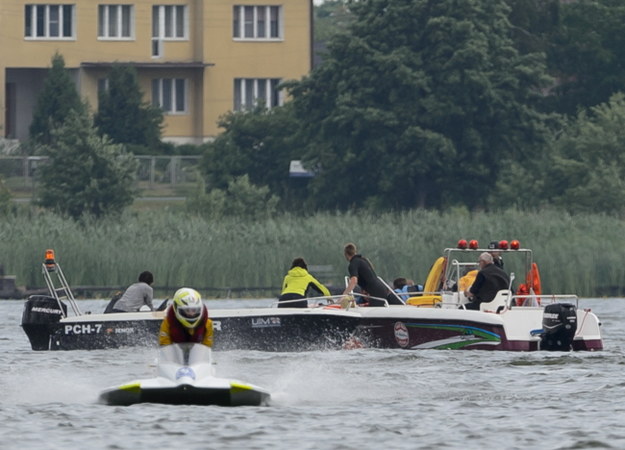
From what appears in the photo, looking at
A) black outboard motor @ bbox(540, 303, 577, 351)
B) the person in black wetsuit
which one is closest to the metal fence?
the person in black wetsuit

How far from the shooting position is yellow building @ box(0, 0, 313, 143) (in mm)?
80875

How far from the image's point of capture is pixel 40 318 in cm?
2870

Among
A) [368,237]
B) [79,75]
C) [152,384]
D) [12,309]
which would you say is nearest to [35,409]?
[152,384]

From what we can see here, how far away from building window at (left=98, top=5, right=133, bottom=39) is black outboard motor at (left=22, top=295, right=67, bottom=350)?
5373 cm

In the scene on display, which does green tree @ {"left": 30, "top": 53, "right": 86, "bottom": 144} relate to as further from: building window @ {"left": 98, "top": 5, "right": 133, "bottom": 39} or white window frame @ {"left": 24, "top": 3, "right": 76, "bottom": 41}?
building window @ {"left": 98, "top": 5, "right": 133, "bottom": 39}

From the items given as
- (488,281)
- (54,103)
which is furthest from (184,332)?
(54,103)

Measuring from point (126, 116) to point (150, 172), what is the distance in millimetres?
3948

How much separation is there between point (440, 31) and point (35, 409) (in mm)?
48843

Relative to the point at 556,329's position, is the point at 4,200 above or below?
above

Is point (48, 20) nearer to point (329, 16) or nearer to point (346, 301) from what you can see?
point (346, 301)

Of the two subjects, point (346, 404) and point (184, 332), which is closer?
point (184, 332)

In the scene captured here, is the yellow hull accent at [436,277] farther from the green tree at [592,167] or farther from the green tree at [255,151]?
the green tree at [255,151]

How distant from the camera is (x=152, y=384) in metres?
20.4

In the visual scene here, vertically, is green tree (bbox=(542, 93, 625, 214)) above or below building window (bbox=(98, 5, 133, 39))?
below
